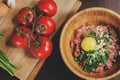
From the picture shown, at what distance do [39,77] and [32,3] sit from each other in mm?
334

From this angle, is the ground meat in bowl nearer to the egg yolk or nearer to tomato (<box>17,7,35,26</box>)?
the egg yolk

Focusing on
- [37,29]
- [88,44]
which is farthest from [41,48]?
[88,44]

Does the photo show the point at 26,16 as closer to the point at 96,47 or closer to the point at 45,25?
the point at 45,25

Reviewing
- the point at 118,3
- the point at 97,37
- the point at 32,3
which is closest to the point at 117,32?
the point at 97,37

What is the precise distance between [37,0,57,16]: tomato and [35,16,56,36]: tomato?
27mm

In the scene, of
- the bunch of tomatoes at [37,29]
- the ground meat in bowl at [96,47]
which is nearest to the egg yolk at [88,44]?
the ground meat in bowl at [96,47]

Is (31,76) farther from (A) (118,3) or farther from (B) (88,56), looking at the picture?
(A) (118,3)

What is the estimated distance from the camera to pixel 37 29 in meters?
1.18

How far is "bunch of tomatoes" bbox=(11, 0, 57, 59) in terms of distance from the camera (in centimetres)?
118

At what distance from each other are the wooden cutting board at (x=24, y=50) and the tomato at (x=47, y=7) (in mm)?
48

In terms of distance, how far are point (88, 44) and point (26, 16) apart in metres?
0.26

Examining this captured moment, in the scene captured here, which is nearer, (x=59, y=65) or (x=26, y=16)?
(x=26, y=16)

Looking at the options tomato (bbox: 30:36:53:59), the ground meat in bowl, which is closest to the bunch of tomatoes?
tomato (bbox: 30:36:53:59)

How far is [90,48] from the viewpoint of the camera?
3.84 feet
